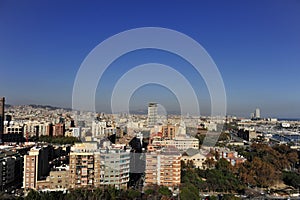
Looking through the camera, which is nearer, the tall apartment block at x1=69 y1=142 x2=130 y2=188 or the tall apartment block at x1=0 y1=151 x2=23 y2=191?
the tall apartment block at x1=69 y1=142 x2=130 y2=188

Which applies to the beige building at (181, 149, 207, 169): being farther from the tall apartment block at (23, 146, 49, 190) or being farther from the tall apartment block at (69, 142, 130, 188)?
the tall apartment block at (23, 146, 49, 190)

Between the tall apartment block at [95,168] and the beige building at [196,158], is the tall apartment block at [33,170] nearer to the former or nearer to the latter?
the tall apartment block at [95,168]

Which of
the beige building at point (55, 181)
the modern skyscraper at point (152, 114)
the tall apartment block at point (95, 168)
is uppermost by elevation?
the modern skyscraper at point (152, 114)

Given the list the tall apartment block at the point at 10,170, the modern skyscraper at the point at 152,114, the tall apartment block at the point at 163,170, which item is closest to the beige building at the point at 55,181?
the tall apartment block at the point at 10,170

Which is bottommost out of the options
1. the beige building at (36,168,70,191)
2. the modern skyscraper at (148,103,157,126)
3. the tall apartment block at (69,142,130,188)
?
the beige building at (36,168,70,191)

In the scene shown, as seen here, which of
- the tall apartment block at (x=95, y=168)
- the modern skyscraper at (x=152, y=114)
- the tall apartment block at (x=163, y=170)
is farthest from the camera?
the modern skyscraper at (x=152, y=114)

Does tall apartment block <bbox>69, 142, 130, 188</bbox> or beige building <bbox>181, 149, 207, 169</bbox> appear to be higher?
tall apartment block <bbox>69, 142, 130, 188</bbox>

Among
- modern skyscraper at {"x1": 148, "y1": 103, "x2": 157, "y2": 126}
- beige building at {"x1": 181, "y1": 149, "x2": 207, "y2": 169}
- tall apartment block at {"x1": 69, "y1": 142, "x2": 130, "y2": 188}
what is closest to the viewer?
tall apartment block at {"x1": 69, "y1": 142, "x2": 130, "y2": 188}

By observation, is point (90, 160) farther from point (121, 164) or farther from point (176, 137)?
point (176, 137)

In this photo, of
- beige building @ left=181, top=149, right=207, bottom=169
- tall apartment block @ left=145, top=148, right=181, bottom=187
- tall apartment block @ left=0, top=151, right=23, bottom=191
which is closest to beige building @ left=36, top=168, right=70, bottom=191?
tall apartment block @ left=0, top=151, right=23, bottom=191

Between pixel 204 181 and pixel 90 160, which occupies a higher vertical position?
pixel 90 160

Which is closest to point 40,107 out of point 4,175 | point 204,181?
point 4,175
